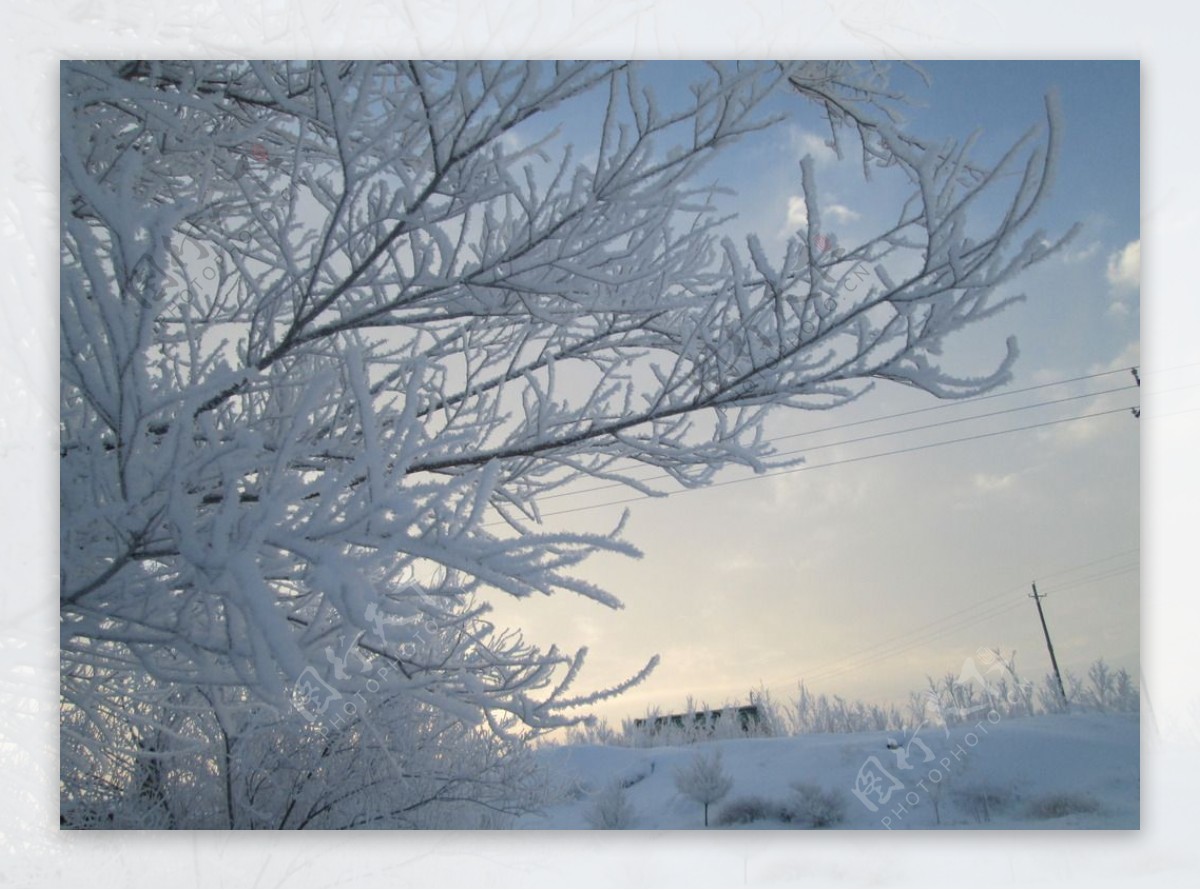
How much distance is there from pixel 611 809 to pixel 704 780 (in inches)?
11.6

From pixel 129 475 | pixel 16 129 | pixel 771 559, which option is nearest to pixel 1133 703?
pixel 771 559

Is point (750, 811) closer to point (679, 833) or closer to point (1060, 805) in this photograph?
point (679, 833)

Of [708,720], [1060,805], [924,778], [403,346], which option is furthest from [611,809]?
→ [403,346]

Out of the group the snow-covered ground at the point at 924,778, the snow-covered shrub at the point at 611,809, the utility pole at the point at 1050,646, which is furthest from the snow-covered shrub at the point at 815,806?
the utility pole at the point at 1050,646

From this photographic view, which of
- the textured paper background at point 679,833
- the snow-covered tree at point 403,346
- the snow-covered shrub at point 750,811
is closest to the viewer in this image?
the snow-covered tree at point 403,346

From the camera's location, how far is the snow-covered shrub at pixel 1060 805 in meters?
2.74

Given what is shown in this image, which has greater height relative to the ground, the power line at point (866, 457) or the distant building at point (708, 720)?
the power line at point (866, 457)

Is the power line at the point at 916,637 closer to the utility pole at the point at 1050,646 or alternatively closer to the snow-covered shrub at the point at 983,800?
the utility pole at the point at 1050,646

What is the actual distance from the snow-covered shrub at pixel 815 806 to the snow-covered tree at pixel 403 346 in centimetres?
79

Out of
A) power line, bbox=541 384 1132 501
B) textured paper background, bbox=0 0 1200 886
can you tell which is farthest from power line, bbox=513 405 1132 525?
textured paper background, bbox=0 0 1200 886

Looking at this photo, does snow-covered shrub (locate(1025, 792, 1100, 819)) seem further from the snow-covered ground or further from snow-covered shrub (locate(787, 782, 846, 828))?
snow-covered shrub (locate(787, 782, 846, 828))

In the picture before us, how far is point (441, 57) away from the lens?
6.35ft

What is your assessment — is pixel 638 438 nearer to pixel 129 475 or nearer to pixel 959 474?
pixel 129 475

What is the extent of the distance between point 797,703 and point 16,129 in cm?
279
